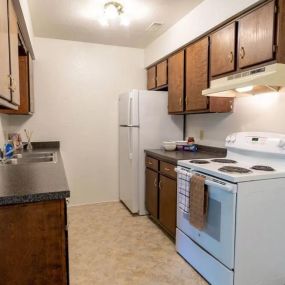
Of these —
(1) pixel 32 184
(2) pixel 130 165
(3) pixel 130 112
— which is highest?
(3) pixel 130 112

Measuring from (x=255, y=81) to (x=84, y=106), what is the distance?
2660 mm

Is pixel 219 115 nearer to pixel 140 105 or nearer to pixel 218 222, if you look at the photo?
pixel 140 105

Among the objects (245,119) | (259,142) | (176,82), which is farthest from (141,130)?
(259,142)

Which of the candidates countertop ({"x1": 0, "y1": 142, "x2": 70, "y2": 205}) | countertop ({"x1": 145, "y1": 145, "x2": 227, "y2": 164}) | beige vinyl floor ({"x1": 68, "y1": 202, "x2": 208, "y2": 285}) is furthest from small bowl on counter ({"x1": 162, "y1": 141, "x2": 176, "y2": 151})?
countertop ({"x1": 0, "y1": 142, "x2": 70, "y2": 205})

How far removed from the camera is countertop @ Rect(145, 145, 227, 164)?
2.71 meters

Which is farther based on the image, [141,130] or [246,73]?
[141,130]

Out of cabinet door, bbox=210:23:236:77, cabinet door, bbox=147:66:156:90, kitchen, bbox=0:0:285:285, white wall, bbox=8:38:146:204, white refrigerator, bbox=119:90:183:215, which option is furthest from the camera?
cabinet door, bbox=147:66:156:90

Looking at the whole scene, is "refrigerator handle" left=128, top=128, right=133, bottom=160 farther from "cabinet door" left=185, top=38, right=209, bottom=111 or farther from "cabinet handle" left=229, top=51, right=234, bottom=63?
"cabinet handle" left=229, top=51, right=234, bottom=63

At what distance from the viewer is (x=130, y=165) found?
353 centimetres

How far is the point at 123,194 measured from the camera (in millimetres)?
3863

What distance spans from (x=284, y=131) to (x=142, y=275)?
1706mm

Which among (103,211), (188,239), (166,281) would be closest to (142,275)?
(166,281)

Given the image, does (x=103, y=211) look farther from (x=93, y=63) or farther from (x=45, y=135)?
(x=93, y=63)

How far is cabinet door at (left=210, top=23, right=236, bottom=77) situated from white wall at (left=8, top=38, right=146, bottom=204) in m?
1.82
